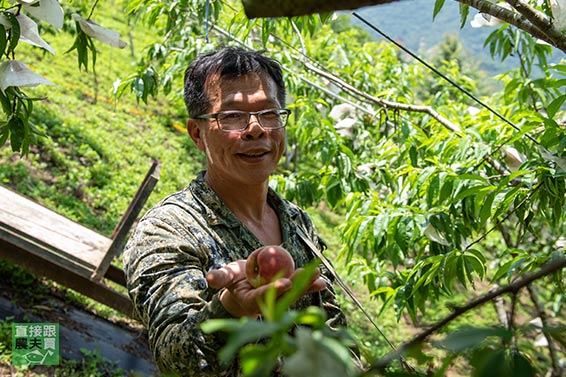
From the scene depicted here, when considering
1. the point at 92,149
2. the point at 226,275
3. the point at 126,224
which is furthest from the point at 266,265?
the point at 92,149

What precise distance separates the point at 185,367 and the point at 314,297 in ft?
1.69

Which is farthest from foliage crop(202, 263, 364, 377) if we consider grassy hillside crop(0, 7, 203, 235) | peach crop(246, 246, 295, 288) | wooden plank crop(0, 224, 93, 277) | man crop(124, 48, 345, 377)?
grassy hillside crop(0, 7, 203, 235)

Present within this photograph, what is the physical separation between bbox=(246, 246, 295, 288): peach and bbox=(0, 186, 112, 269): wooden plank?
254cm

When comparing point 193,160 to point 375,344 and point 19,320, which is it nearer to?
point 375,344

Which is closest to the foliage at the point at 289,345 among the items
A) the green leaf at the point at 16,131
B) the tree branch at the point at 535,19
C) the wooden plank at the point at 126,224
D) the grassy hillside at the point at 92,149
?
the tree branch at the point at 535,19

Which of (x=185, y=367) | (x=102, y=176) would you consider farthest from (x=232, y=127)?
(x=102, y=176)

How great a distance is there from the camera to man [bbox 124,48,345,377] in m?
1.17

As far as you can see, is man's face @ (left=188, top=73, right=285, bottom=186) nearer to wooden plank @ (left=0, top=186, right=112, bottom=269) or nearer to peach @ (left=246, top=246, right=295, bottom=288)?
peach @ (left=246, top=246, right=295, bottom=288)

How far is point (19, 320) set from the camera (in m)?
3.54

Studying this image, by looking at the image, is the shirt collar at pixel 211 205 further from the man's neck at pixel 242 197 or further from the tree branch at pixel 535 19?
the tree branch at pixel 535 19

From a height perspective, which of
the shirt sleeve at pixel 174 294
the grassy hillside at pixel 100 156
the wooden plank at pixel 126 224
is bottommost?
the grassy hillside at pixel 100 156

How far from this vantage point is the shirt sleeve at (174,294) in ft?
3.56

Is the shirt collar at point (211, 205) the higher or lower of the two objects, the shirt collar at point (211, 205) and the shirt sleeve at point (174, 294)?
the higher

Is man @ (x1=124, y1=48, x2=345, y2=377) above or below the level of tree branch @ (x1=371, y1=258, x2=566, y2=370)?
below
